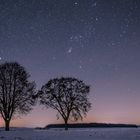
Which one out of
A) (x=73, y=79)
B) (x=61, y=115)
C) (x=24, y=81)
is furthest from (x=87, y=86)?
(x=24, y=81)

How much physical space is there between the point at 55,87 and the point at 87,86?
6677mm

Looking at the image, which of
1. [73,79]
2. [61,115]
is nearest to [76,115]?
[61,115]

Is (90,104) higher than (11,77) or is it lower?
lower

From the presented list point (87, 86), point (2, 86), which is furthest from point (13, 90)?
point (87, 86)

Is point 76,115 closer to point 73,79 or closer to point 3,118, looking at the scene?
point 73,79

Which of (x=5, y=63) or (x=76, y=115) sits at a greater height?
(x=5, y=63)

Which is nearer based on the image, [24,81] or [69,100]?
[24,81]

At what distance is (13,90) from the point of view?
190ft

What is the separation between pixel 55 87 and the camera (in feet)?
220

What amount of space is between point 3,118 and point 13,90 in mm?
5302

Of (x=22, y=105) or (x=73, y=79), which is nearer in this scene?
(x=22, y=105)

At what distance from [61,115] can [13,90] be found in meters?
13.1

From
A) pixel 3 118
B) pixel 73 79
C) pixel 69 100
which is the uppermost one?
pixel 73 79

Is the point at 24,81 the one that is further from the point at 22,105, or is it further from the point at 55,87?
the point at 55,87
